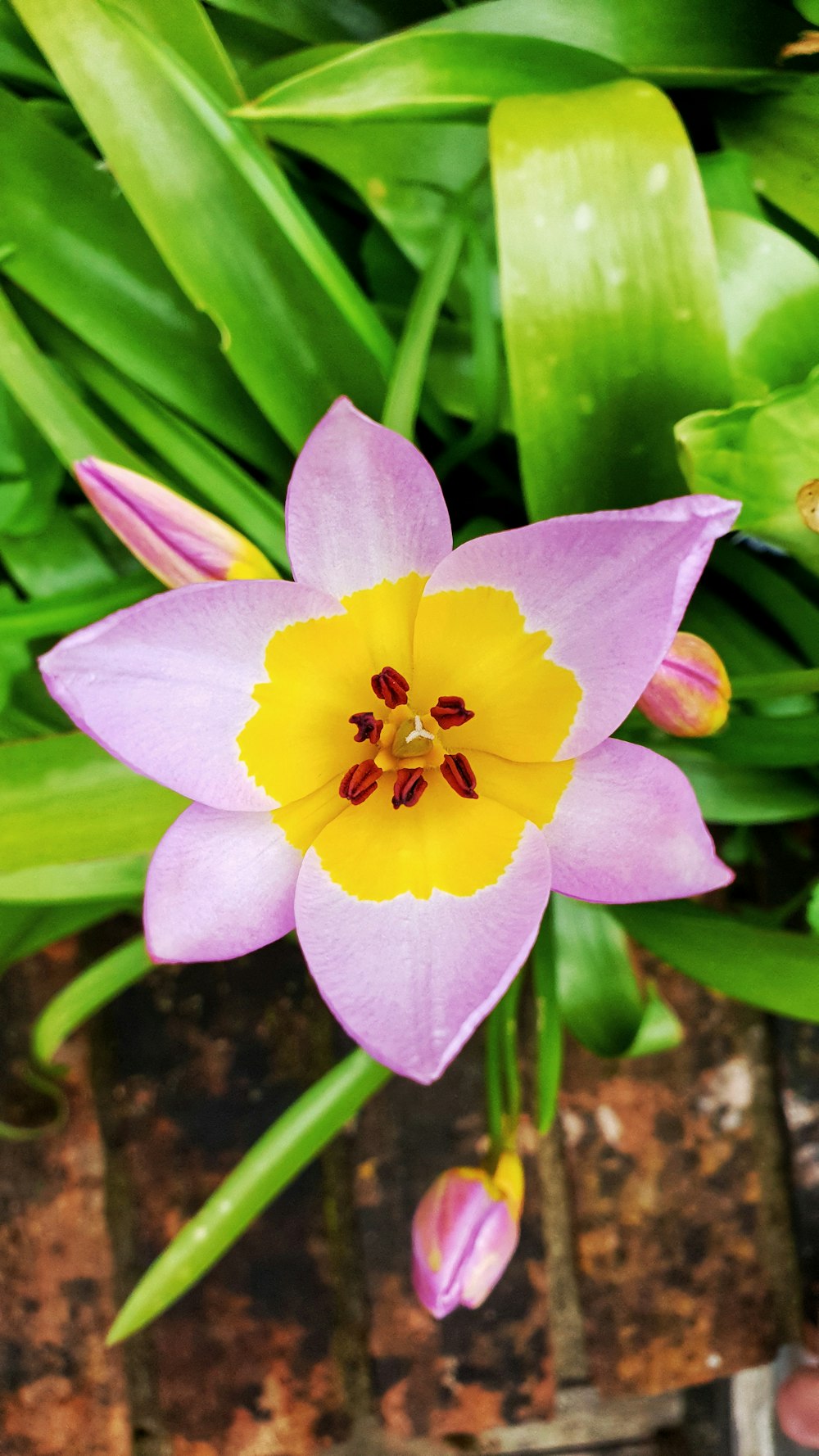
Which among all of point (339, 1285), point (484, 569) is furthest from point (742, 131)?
point (339, 1285)

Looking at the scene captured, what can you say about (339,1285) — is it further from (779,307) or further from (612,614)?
(779,307)

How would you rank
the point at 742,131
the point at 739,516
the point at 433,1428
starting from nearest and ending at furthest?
the point at 739,516 < the point at 742,131 < the point at 433,1428

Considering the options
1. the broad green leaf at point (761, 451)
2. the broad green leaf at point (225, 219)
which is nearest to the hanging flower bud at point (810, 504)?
the broad green leaf at point (761, 451)

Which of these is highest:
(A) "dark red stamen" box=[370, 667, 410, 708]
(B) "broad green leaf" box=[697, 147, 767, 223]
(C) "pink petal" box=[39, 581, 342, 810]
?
(B) "broad green leaf" box=[697, 147, 767, 223]

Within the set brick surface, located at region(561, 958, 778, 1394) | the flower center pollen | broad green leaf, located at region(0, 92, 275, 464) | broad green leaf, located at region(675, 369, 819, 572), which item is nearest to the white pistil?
the flower center pollen

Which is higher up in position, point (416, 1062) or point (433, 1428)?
point (416, 1062)

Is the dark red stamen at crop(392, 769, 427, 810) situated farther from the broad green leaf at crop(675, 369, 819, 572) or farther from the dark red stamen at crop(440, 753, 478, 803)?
the broad green leaf at crop(675, 369, 819, 572)

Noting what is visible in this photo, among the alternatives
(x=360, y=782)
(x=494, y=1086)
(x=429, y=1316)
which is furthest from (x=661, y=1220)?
(x=360, y=782)
